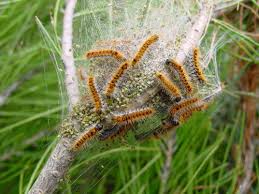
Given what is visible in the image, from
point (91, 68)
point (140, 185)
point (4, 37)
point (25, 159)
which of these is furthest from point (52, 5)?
point (91, 68)

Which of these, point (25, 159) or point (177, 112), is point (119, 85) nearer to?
point (177, 112)

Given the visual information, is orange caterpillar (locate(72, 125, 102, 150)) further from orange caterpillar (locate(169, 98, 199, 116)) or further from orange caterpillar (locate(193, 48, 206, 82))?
orange caterpillar (locate(193, 48, 206, 82))

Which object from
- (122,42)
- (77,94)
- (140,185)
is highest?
(122,42)

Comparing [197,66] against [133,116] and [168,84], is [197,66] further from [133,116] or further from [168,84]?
[133,116]

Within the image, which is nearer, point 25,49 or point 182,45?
point 182,45

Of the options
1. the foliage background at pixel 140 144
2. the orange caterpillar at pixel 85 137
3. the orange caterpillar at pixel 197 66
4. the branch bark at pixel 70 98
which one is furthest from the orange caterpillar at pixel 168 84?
the foliage background at pixel 140 144

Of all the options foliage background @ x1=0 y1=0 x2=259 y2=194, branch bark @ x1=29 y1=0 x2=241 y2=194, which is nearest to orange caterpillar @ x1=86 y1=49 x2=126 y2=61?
branch bark @ x1=29 y1=0 x2=241 y2=194

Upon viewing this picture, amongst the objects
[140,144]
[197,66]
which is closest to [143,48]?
[197,66]
